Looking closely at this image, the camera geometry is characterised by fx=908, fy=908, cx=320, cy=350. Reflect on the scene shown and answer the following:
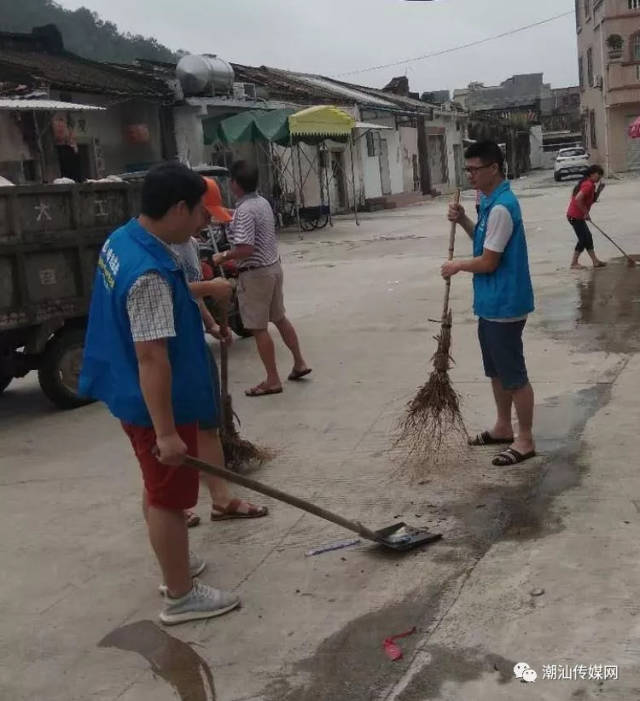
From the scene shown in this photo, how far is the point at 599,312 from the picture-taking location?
9289mm

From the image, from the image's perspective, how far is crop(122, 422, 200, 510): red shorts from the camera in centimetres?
331

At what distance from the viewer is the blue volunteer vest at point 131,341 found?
317 cm

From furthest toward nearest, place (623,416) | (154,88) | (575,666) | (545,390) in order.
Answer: (154,88)
(545,390)
(623,416)
(575,666)

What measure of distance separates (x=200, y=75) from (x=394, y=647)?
19.0 meters

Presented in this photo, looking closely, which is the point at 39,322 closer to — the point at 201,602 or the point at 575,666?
the point at 201,602

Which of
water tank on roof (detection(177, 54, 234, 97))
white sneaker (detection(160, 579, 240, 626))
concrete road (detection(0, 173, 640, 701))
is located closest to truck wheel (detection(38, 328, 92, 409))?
concrete road (detection(0, 173, 640, 701))

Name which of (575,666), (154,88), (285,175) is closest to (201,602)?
(575,666)

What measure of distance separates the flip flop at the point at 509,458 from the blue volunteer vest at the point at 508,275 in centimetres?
76

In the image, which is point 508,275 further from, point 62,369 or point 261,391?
point 62,369

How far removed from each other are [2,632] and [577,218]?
34.2 ft

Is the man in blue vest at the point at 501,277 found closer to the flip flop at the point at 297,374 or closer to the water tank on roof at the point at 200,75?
the flip flop at the point at 297,374

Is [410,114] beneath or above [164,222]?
above

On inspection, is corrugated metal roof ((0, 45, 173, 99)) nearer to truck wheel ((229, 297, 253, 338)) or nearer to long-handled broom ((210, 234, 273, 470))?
truck wheel ((229, 297, 253, 338))

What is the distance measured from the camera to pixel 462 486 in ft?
15.5
